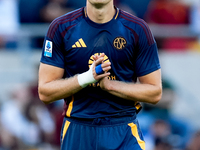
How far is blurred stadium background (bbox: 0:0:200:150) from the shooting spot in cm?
725

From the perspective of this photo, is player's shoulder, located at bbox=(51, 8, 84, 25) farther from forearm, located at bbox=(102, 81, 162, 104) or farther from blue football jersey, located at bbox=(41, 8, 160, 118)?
forearm, located at bbox=(102, 81, 162, 104)

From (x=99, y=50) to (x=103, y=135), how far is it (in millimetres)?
727

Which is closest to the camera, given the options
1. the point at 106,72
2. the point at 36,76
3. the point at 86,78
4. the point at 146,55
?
the point at 86,78

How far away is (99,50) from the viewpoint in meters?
3.46

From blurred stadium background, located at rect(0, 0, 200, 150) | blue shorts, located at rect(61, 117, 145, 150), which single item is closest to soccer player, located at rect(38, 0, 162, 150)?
blue shorts, located at rect(61, 117, 145, 150)

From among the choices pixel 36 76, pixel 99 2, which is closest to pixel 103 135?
pixel 99 2

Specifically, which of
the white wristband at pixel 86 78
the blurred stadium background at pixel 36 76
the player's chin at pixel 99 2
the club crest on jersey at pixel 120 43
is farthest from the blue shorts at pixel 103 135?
the blurred stadium background at pixel 36 76

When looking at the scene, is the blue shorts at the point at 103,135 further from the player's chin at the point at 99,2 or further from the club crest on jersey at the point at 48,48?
the player's chin at the point at 99,2

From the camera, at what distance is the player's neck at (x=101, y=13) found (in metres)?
3.48

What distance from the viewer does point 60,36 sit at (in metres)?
3.49

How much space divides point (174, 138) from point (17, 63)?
323 cm

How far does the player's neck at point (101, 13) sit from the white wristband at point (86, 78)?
0.48 metres

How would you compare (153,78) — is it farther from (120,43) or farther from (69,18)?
(69,18)

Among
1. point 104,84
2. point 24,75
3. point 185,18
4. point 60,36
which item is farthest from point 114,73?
point 185,18
